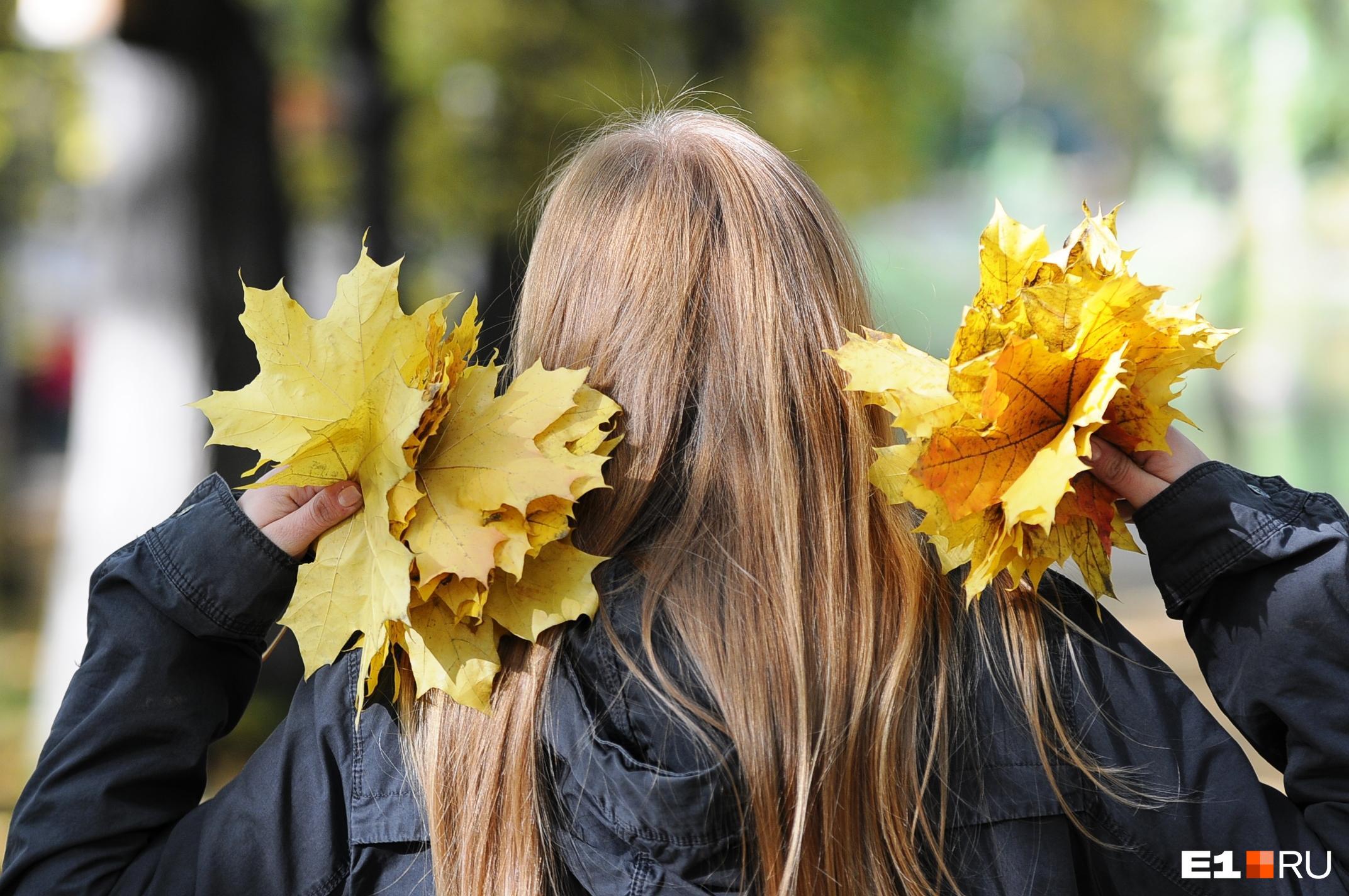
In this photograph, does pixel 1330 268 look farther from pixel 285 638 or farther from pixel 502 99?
pixel 285 638

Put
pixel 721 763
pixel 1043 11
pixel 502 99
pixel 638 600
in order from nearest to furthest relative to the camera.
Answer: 1. pixel 721 763
2. pixel 638 600
3. pixel 502 99
4. pixel 1043 11

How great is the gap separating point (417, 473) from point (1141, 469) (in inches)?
35.9

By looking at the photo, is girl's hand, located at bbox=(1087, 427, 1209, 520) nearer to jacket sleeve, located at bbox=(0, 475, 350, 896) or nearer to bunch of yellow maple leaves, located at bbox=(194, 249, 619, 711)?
bunch of yellow maple leaves, located at bbox=(194, 249, 619, 711)

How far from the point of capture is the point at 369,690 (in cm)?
137

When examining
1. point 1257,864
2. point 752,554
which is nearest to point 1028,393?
point 752,554

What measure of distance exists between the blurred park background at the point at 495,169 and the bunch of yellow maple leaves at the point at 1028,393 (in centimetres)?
78

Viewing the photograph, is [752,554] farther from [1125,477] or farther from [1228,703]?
[1228,703]

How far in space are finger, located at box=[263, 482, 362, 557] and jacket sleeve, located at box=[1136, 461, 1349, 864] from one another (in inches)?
39.4

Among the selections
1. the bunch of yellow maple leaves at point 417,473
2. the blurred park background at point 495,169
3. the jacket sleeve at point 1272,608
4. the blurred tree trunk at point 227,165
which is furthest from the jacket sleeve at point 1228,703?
the blurred tree trunk at point 227,165

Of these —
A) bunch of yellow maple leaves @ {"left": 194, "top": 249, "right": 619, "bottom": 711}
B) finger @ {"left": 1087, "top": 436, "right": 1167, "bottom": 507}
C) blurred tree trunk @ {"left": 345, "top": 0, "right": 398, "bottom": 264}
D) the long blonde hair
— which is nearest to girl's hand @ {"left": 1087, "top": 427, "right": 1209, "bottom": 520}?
finger @ {"left": 1087, "top": 436, "right": 1167, "bottom": 507}

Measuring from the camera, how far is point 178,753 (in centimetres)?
146

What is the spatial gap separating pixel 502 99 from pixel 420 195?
94 centimetres

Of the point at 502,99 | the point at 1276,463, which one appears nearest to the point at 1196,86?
the point at 1276,463

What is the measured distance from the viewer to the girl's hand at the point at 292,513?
4.79 feet
